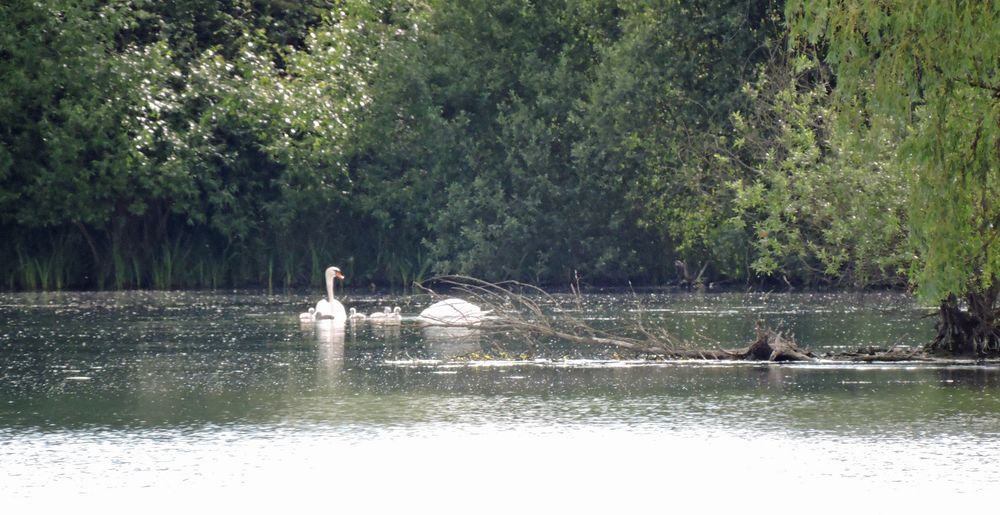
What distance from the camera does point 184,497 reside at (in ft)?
36.8

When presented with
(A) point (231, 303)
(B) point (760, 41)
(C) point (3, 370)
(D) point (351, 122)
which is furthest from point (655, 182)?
(C) point (3, 370)

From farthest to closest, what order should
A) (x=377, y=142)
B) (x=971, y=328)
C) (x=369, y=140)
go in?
(x=377, y=142) < (x=369, y=140) < (x=971, y=328)

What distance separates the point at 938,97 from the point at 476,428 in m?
6.27

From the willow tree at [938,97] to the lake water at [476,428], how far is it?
5.17 ft

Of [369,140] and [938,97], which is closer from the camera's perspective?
[938,97]

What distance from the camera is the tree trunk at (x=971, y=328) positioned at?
66.8 ft

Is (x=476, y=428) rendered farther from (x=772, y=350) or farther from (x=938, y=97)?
(x=772, y=350)

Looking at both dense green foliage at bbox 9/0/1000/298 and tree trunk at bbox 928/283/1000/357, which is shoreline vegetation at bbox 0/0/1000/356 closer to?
dense green foliage at bbox 9/0/1000/298

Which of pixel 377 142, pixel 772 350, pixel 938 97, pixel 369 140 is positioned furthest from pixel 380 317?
pixel 377 142

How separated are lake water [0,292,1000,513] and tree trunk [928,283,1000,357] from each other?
1083 mm

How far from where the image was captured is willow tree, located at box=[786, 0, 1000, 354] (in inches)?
635

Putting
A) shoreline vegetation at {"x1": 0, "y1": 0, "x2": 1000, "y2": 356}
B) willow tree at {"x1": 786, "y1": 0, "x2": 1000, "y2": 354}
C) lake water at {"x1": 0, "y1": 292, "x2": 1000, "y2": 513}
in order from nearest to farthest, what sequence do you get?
lake water at {"x1": 0, "y1": 292, "x2": 1000, "y2": 513} → willow tree at {"x1": 786, "y1": 0, "x2": 1000, "y2": 354} → shoreline vegetation at {"x1": 0, "y1": 0, "x2": 1000, "y2": 356}

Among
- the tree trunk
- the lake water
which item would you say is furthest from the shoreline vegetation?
the lake water

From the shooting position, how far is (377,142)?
154 ft
